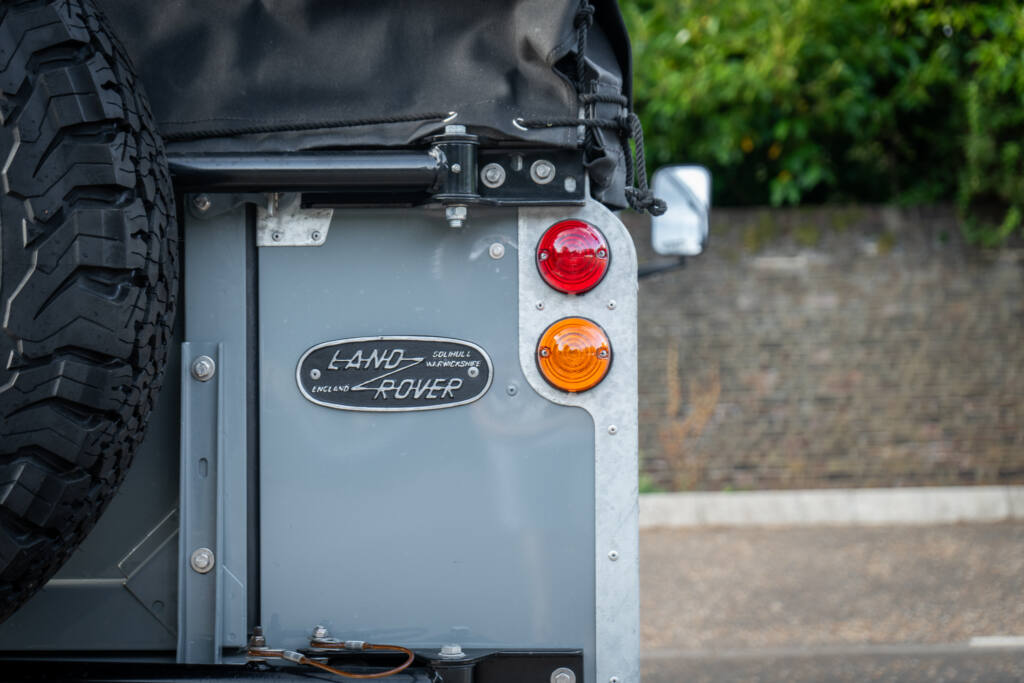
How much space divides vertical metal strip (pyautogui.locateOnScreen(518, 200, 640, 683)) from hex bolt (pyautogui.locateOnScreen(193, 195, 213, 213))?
635 mm

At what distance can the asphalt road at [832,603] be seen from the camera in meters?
5.48

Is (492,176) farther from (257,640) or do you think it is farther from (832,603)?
(832,603)

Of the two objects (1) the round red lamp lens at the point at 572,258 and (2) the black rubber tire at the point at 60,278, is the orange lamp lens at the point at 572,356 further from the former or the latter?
(2) the black rubber tire at the point at 60,278

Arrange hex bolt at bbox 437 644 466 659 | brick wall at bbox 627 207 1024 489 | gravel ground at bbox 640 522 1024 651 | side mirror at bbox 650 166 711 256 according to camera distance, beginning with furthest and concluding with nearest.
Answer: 1. brick wall at bbox 627 207 1024 489
2. gravel ground at bbox 640 522 1024 651
3. side mirror at bbox 650 166 711 256
4. hex bolt at bbox 437 644 466 659

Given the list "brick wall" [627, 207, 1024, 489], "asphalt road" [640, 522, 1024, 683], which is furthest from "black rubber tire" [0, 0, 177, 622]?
"brick wall" [627, 207, 1024, 489]

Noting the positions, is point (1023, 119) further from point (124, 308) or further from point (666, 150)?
point (124, 308)

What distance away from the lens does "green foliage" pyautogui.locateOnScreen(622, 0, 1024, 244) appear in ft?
31.4

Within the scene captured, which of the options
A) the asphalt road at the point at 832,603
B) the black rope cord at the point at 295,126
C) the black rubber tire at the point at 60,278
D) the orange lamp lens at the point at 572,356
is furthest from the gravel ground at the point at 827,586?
the black rubber tire at the point at 60,278

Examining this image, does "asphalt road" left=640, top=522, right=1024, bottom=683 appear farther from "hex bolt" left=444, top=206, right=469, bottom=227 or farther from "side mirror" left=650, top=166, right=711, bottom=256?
"hex bolt" left=444, top=206, right=469, bottom=227

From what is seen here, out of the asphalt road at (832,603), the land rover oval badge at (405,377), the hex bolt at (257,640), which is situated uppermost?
the land rover oval badge at (405,377)

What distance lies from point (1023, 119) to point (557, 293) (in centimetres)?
885

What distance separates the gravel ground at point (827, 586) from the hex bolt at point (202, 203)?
414 centimetres

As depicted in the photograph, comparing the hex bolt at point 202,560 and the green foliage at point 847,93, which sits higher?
the green foliage at point 847,93

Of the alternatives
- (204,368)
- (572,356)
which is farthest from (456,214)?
(204,368)
